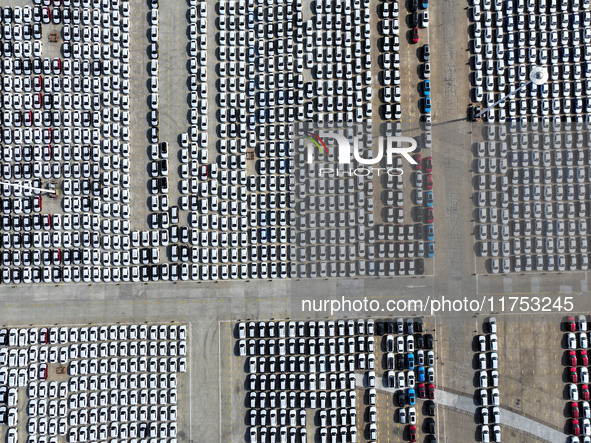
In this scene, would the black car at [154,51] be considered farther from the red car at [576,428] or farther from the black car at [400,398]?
the red car at [576,428]

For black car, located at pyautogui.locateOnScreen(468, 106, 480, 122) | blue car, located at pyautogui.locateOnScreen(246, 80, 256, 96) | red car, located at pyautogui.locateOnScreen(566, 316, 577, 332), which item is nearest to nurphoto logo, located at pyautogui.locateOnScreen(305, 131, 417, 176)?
black car, located at pyautogui.locateOnScreen(468, 106, 480, 122)

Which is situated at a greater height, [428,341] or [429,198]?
[429,198]

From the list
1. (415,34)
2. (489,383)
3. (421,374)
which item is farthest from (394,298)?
(415,34)

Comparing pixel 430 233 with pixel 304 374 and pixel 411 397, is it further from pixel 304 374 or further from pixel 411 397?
pixel 304 374

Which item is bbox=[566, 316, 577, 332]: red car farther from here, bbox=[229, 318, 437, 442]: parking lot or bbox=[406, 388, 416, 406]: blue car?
bbox=[406, 388, 416, 406]: blue car

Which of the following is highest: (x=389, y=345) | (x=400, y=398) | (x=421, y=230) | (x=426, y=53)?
(x=426, y=53)

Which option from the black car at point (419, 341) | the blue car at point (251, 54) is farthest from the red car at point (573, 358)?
the blue car at point (251, 54)

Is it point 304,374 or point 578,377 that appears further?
point 578,377
